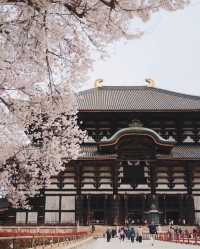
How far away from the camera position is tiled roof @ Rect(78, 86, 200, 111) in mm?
42938

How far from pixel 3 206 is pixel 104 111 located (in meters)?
13.1

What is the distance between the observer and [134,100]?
153ft

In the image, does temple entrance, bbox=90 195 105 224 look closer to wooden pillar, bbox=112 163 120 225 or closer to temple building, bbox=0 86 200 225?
temple building, bbox=0 86 200 225

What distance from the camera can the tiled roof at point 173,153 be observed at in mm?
37375

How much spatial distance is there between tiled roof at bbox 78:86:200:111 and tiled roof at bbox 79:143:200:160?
3.73 meters

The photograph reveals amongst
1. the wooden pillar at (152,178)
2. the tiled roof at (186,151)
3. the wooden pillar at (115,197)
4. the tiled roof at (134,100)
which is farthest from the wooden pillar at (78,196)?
A: the tiled roof at (186,151)

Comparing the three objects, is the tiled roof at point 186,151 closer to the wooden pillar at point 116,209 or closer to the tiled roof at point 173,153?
the tiled roof at point 173,153

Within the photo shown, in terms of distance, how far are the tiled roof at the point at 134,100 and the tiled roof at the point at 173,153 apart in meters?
3.73

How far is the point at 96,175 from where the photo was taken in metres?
38.3

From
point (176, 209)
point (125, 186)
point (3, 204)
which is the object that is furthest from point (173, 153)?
point (3, 204)

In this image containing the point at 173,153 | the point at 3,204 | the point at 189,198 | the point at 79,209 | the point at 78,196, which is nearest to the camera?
the point at 189,198

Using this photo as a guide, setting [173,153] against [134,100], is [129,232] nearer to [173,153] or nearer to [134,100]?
[173,153]

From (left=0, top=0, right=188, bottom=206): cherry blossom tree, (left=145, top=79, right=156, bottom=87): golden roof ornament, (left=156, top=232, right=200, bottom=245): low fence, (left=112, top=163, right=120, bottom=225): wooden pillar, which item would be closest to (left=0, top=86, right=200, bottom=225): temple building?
(left=112, top=163, right=120, bottom=225): wooden pillar

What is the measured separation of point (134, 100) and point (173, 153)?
9.61 metres
